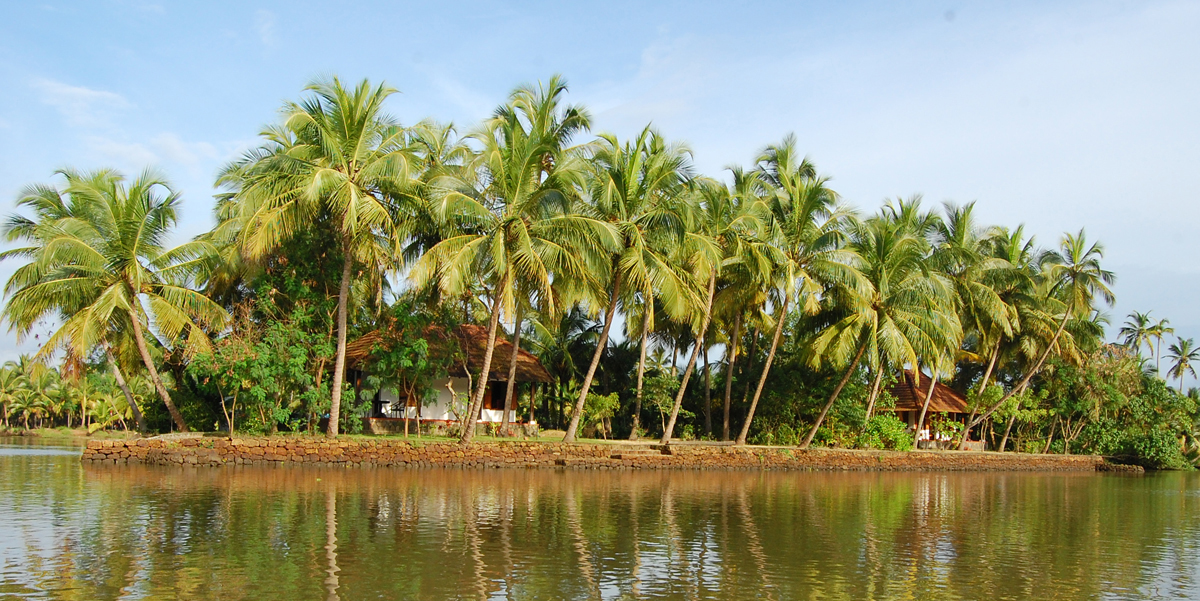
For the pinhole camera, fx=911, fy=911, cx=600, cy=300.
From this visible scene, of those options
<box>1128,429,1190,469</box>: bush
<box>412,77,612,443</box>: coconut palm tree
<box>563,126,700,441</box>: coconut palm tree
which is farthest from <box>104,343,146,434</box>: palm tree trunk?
<box>1128,429,1190,469</box>: bush

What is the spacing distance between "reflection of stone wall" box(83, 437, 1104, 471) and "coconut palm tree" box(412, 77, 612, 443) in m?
1.22

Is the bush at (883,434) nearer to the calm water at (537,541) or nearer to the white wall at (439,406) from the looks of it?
the calm water at (537,541)

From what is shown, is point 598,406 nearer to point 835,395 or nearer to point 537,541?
point 835,395

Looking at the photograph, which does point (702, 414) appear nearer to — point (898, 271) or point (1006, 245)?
point (898, 271)

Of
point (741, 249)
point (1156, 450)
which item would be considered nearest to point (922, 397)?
point (1156, 450)

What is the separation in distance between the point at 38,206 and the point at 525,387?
17.9m

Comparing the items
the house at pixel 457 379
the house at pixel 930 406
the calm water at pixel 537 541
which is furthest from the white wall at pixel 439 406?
the house at pixel 930 406

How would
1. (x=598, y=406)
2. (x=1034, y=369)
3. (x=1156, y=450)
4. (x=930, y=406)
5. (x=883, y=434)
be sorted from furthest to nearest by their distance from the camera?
(x=930, y=406), (x=1156, y=450), (x=1034, y=369), (x=883, y=434), (x=598, y=406)

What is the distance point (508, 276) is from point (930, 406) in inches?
898

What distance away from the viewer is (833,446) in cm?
3192

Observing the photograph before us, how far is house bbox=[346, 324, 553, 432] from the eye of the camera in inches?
992

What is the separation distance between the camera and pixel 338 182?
819 inches

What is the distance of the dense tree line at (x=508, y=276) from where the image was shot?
69.0 ft

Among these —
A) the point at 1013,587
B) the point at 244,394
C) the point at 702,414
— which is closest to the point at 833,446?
the point at 702,414
